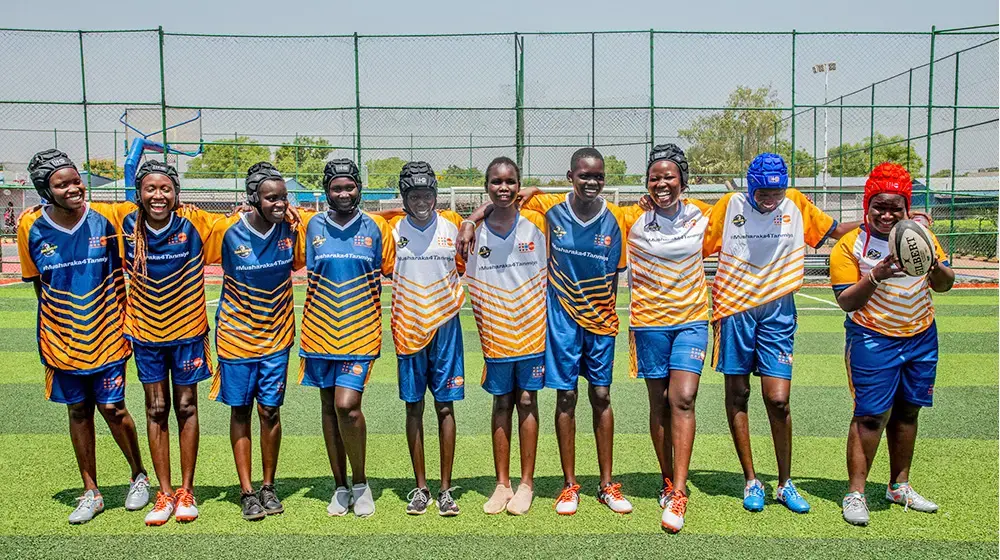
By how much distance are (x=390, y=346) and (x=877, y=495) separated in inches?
251

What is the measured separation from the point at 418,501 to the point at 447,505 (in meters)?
0.18

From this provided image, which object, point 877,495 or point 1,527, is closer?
point 1,527

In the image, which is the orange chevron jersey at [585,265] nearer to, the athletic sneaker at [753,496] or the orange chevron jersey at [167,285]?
the athletic sneaker at [753,496]

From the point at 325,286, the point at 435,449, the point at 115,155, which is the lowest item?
the point at 435,449

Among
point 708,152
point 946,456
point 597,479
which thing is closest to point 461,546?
point 597,479

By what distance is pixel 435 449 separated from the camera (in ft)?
20.3

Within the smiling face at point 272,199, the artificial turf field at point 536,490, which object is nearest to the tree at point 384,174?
the artificial turf field at point 536,490

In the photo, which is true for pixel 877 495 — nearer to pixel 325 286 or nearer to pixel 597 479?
pixel 597 479

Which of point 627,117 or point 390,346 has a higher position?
point 627,117

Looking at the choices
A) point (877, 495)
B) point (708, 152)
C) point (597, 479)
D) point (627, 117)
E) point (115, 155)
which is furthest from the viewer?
point (708, 152)

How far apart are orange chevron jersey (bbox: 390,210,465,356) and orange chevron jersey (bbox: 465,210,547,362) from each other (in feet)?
0.55

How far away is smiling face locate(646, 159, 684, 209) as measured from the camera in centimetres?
477

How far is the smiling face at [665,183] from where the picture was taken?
15.7 ft

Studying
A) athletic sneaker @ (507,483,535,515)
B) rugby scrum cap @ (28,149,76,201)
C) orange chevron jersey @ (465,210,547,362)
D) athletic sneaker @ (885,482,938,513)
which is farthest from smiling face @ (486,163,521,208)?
athletic sneaker @ (885,482,938,513)
